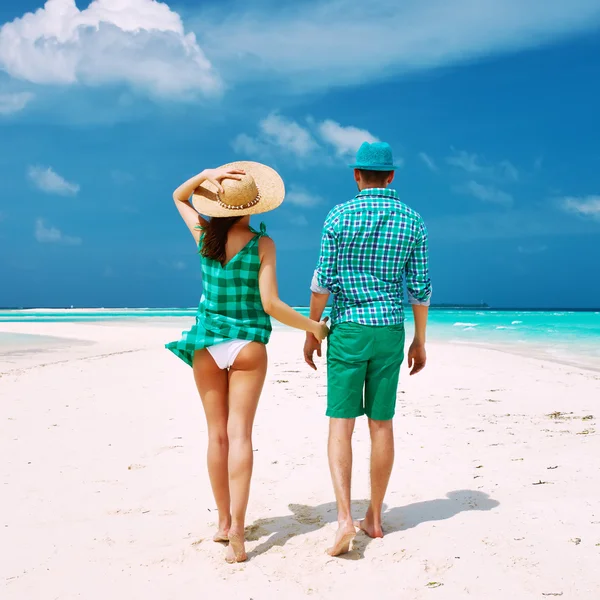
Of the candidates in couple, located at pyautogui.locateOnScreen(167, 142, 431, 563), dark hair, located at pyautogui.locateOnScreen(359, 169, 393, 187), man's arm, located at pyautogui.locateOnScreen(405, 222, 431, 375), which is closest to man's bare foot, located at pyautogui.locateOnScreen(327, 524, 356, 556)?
couple, located at pyautogui.locateOnScreen(167, 142, 431, 563)

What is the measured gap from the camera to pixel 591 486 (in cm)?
416

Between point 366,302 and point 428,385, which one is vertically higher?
point 366,302

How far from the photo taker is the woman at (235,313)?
3166 millimetres

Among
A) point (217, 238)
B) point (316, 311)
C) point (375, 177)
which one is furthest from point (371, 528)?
point (375, 177)

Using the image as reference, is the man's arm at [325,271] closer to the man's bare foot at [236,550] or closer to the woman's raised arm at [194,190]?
the woman's raised arm at [194,190]

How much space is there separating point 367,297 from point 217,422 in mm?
1008

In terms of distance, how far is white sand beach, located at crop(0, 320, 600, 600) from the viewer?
2.92 metres

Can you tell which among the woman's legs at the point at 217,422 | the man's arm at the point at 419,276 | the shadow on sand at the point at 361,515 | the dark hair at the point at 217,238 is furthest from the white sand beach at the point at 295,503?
the dark hair at the point at 217,238

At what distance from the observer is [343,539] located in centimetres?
315

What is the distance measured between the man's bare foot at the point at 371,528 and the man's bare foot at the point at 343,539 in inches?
11.1

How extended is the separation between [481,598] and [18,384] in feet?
25.1

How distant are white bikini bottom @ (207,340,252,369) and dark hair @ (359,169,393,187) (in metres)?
1.08

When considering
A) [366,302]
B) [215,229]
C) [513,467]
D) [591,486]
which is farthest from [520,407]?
[215,229]

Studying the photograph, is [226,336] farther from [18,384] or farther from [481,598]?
[18,384]
